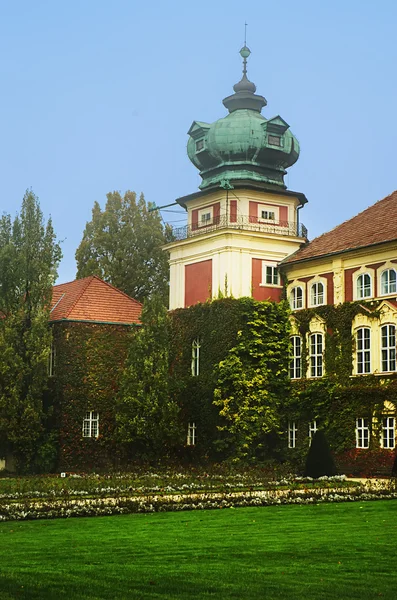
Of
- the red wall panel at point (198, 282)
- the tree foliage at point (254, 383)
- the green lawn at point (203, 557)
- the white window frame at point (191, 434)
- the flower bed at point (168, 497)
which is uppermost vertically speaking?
the red wall panel at point (198, 282)

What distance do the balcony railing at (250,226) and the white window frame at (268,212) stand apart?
108 mm

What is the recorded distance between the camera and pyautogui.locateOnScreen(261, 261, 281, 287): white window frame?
41344mm

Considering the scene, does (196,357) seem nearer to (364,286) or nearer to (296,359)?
(296,359)

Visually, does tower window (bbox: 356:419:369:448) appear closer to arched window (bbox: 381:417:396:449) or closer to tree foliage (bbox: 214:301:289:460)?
arched window (bbox: 381:417:396:449)

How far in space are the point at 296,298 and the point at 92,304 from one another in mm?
9359

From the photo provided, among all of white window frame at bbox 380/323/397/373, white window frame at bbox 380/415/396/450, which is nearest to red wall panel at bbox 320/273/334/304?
white window frame at bbox 380/323/397/373

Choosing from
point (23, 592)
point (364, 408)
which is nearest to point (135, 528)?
point (23, 592)

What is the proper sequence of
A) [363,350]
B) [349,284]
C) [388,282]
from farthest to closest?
1. [349,284]
2. [363,350]
3. [388,282]

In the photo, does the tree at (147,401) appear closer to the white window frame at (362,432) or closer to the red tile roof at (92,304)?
the red tile roof at (92,304)

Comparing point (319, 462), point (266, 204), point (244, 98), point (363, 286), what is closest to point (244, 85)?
point (244, 98)

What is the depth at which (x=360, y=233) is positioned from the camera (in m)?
38.4

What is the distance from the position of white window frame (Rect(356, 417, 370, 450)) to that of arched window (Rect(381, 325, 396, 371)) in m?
2.14

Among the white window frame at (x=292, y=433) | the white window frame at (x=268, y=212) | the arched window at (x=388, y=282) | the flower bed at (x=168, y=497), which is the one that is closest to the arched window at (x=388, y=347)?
the arched window at (x=388, y=282)

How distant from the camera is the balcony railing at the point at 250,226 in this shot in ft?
137
